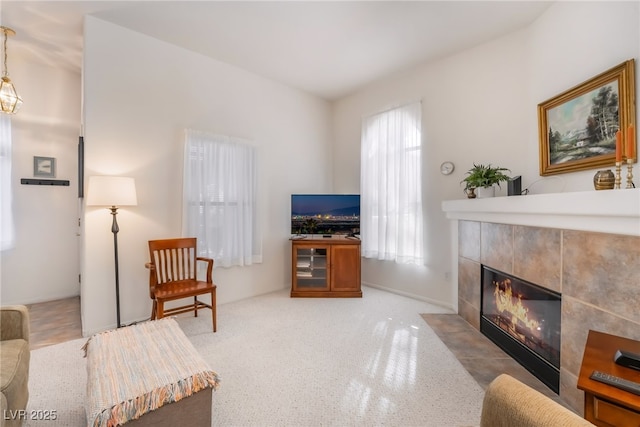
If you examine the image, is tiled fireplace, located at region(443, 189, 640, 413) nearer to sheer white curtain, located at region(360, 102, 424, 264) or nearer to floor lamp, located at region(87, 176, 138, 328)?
sheer white curtain, located at region(360, 102, 424, 264)

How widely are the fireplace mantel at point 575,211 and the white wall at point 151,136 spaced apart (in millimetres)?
2948

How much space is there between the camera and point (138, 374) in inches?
55.8

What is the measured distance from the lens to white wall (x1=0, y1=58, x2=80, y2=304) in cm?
344

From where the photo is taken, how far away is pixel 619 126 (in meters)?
1.98

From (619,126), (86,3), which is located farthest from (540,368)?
(86,3)

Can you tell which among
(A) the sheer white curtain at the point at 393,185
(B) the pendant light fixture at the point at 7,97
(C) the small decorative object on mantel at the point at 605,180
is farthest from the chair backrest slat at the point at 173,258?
(C) the small decorative object on mantel at the point at 605,180

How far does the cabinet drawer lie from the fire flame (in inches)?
50.8

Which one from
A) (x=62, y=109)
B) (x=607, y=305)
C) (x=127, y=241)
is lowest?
(x=607, y=305)

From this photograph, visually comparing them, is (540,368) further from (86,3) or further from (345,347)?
(86,3)

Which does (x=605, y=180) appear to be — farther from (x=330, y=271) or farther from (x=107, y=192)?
(x=107, y=192)

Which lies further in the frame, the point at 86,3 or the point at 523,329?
the point at 86,3

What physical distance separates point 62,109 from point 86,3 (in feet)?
6.07

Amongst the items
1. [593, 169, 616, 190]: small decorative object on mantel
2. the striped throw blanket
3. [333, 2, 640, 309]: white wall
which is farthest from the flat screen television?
[593, 169, 616, 190]: small decorative object on mantel

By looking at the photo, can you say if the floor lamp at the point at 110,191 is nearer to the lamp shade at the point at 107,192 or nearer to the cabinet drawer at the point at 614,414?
the lamp shade at the point at 107,192
